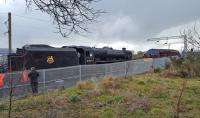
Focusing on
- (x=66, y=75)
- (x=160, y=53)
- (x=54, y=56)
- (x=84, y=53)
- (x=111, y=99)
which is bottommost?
(x=111, y=99)

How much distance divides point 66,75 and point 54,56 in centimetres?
338

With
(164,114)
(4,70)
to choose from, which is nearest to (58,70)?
(4,70)

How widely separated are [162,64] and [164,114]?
126ft

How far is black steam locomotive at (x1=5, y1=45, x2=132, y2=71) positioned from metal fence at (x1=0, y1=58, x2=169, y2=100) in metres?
1.50

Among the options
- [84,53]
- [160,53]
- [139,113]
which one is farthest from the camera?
[160,53]

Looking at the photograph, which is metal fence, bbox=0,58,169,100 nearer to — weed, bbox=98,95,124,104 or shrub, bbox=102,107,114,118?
weed, bbox=98,95,124,104

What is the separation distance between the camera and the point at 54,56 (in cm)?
3625

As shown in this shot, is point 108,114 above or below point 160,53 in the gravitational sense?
below

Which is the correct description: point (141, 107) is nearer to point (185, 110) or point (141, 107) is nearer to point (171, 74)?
point (185, 110)

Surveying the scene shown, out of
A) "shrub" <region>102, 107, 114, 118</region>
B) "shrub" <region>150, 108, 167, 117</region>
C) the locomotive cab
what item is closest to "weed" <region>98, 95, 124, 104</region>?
"shrub" <region>150, 108, 167, 117</region>

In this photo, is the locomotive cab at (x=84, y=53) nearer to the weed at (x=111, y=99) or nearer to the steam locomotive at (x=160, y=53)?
the weed at (x=111, y=99)

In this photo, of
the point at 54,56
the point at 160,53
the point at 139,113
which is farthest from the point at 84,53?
the point at 139,113

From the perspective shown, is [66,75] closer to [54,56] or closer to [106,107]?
[54,56]

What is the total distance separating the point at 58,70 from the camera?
106 feet
